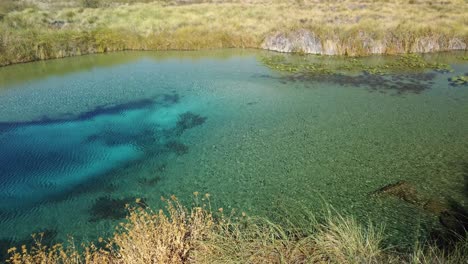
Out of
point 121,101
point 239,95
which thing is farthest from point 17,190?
point 239,95

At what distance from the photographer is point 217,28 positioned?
946 inches

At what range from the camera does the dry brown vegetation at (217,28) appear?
2031 centimetres

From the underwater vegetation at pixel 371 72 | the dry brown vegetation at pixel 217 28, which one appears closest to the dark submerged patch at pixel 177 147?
the underwater vegetation at pixel 371 72

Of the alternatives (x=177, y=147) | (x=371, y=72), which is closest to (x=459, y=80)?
(x=371, y=72)

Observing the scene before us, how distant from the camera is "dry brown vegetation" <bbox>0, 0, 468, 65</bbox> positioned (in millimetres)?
20312

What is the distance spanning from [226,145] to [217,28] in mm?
16563

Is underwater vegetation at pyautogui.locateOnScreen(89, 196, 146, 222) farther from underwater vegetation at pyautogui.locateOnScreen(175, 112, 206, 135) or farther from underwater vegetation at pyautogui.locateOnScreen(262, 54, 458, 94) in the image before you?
underwater vegetation at pyautogui.locateOnScreen(262, 54, 458, 94)

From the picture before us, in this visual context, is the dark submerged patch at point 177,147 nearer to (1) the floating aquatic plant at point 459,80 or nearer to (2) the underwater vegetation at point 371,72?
(2) the underwater vegetation at point 371,72

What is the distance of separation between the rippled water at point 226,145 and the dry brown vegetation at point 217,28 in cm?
449

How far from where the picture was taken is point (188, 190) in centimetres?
749

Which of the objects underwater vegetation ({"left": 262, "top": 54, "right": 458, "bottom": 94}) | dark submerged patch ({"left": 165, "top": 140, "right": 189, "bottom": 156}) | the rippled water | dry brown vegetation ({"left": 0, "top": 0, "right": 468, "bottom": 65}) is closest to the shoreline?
dry brown vegetation ({"left": 0, "top": 0, "right": 468, "bottom": 65})

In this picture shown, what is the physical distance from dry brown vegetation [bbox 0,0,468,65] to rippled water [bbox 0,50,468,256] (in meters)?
4.49

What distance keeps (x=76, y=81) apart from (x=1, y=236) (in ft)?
36.8

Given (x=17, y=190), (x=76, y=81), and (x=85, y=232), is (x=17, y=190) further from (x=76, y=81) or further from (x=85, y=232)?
(x=76, y=81)
